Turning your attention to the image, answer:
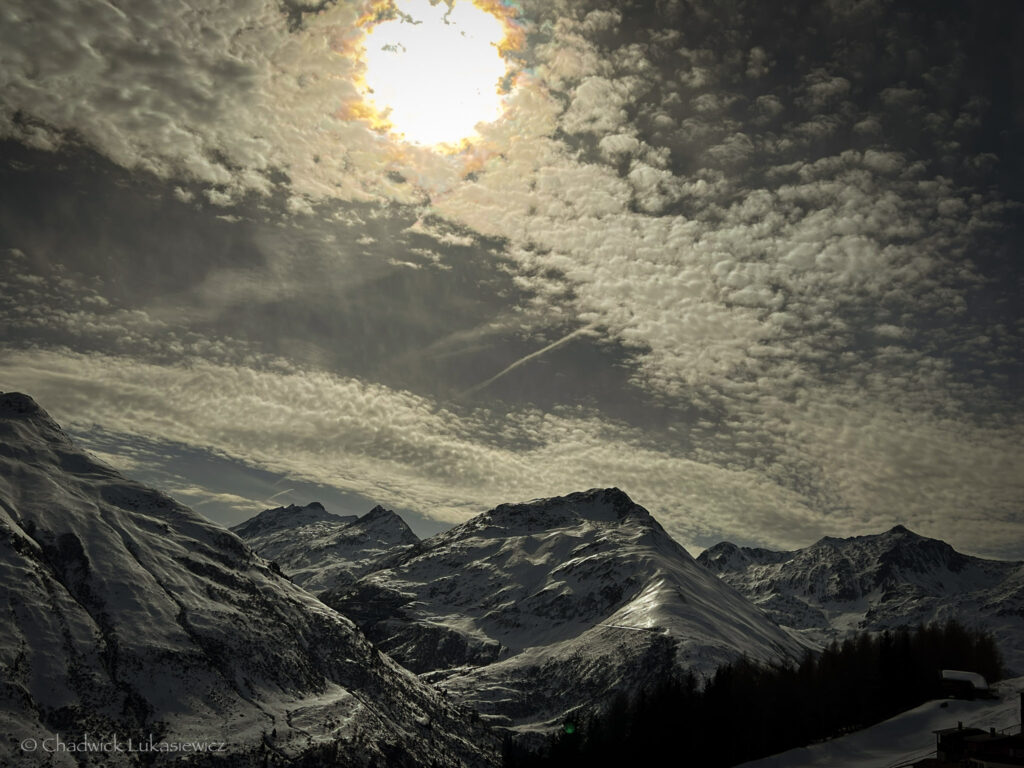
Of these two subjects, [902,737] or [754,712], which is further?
[754,712]

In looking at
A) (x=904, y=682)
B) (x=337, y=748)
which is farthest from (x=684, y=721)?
(x=337, y=748)

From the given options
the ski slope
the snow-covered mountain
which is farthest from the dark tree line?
the snow-covered mountain

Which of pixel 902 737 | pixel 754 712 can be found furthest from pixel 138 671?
pixel 902 737

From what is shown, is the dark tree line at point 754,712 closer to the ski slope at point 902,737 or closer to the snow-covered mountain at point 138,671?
the ski slope at point 902,737

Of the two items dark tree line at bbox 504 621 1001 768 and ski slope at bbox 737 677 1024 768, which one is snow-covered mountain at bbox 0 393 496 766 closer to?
dark tree line at bbox 504 621 1001 768

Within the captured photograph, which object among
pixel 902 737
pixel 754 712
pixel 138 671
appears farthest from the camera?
pixel 138 671

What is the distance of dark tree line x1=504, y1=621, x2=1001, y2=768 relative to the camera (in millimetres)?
95188

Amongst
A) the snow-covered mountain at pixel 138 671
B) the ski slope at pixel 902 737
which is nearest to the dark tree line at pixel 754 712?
the ski slope at pixel 902 737

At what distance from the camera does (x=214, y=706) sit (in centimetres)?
16250

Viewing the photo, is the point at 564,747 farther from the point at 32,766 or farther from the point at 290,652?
the point at 290,652

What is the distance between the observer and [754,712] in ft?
336

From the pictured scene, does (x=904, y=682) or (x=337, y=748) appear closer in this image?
(x=904, y=682)

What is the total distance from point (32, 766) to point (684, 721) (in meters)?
115

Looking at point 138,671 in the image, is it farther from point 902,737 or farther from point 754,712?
point 902,737
